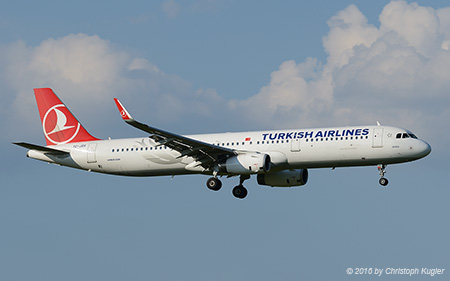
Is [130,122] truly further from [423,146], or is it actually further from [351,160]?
[423,146]

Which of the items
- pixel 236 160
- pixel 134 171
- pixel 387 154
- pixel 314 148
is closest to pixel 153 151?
pixel 134 171

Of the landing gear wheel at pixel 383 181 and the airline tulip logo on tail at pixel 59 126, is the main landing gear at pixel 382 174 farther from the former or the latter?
the airline tulip logo on tail at pixel 59 126

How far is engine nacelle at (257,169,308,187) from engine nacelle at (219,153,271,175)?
689 cm

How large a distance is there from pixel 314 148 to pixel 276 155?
286 centimetres

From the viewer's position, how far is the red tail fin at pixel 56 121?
71.9m

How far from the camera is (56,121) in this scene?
7294cm

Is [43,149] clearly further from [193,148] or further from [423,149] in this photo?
[423,149]

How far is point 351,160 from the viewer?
203 ft

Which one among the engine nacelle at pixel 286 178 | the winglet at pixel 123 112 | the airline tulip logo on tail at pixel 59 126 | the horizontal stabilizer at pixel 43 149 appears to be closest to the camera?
the winglet at pixel 123 112

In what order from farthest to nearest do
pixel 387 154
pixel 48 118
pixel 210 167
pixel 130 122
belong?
pixel 48 118
pixel 210 167
pixel 387 154
pixel 130 122

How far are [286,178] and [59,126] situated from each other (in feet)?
63.6

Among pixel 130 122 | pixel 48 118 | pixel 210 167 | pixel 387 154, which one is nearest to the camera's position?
pixel 130 122

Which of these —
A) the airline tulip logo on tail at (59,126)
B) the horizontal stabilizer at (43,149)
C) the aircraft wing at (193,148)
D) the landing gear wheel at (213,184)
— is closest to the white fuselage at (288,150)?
the aircraft wing at (193,148)

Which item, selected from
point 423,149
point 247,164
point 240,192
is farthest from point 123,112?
point 423,149
